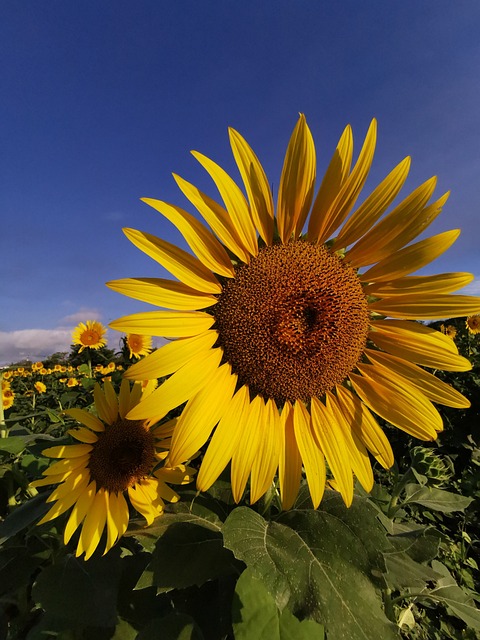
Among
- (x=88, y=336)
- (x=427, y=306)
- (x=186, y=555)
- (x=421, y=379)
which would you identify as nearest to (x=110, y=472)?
(x=186, y=555)

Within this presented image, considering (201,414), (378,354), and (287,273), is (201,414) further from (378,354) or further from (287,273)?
(378,354)

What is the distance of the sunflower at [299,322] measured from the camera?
1361 millimetres

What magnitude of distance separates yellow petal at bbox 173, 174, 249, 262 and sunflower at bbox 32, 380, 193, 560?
0.83 meters

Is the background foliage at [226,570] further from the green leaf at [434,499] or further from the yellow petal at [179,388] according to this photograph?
the yellow petal at [179,388]

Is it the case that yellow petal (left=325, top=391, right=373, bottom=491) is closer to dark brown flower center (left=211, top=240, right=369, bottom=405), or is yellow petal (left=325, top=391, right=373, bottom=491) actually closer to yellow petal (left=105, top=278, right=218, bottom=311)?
dark brown flower center (left=211, top=240, right=369, bottom=405)

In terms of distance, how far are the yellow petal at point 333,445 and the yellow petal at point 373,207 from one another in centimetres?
65

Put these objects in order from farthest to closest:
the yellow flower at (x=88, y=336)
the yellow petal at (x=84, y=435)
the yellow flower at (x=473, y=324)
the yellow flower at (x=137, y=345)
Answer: the yellow flower at (x=473, y=324), the yellow flower at (x=88, y=336), the yellow flower at (x=137, y=345), the yellow petal at (x=84, y=435)

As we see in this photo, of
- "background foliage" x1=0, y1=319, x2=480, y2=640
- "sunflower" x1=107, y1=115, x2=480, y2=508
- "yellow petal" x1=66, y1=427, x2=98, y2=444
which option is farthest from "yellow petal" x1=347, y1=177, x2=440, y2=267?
"yellow petal" x1=66, y1=427, x2=98, y2=444

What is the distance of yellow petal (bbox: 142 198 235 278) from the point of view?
1.31 metres

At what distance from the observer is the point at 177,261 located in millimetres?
1369

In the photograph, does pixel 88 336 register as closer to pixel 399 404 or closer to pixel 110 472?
pixel 110 472

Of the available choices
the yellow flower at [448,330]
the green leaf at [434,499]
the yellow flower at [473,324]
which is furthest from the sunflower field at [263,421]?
the yellow flower at [473,324]

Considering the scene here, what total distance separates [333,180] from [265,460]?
1006 millimetres

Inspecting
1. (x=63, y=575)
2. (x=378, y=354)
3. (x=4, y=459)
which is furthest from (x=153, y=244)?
(x=4, y=459)
